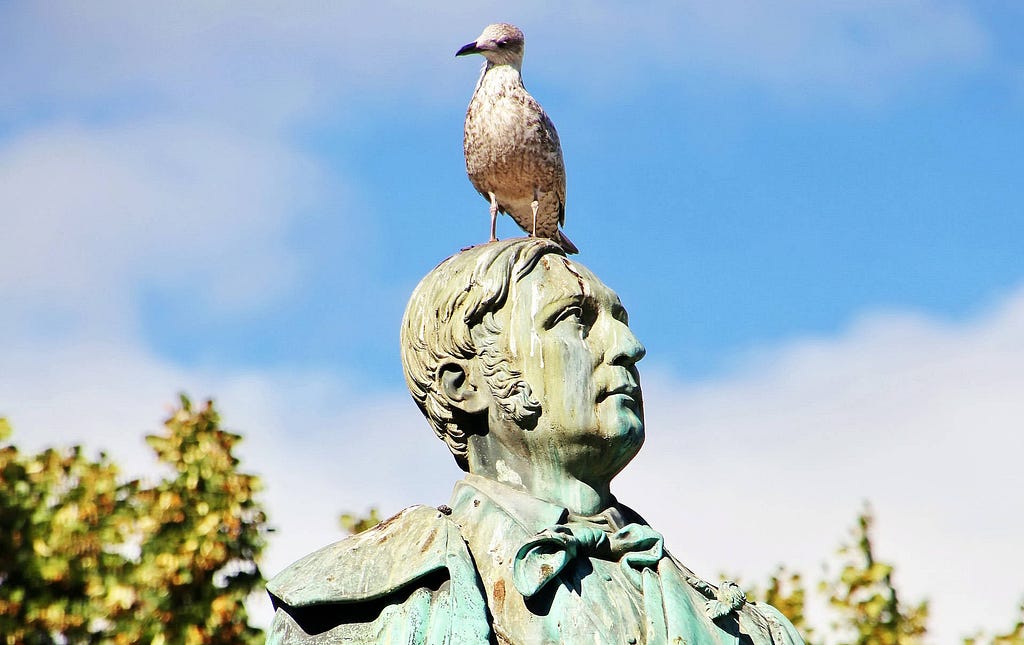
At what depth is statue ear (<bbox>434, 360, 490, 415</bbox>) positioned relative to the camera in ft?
16.3

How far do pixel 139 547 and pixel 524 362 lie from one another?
192 inches

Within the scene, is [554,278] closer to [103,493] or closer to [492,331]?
[492,331]

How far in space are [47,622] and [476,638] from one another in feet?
17.5

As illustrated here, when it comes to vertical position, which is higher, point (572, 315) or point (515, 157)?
point (515, 157)

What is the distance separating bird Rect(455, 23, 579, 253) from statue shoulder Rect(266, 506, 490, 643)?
2.86 metres

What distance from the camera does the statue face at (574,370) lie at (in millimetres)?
4867

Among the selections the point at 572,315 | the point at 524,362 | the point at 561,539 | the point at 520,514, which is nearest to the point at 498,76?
the point at 572,315

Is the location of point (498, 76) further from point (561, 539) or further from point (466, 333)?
point (561, 539)

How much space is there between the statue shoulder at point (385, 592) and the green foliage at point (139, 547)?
4284 mm

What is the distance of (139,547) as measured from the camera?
9203 millimetres

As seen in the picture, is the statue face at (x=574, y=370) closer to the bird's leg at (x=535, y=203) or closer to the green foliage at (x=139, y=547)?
the bird's leg at (x=535, y=203)

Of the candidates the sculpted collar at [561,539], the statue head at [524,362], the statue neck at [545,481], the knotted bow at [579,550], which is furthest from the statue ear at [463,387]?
the knotted bow at [579,550]

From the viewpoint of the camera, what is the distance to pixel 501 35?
8.38 metres

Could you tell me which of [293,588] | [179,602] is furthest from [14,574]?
[293,588]
